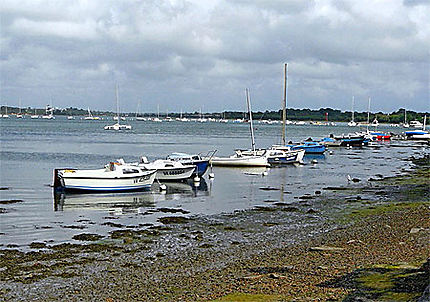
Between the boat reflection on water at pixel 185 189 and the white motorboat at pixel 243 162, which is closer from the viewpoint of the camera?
the boat reflection on water at pixel 185 189

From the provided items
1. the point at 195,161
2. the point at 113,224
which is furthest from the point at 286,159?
the point at 113,224

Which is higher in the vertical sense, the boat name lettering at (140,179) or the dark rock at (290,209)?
the boat name lettering at (140,179)

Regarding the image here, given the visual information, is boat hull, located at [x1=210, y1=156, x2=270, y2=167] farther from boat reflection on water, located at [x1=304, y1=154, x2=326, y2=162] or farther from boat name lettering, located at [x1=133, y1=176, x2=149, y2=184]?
boat name lettering, located at [x1=133, y1=176, x2=149, y2=184]

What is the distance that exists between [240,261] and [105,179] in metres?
20.7

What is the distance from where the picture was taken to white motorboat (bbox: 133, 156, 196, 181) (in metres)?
42.7

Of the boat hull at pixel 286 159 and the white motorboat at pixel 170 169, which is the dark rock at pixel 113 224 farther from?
the boat hull at pixel 286 159

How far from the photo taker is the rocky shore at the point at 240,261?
12578 mm

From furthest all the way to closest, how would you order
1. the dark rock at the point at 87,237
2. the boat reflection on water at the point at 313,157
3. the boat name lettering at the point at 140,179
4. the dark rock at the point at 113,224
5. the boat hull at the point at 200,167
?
the boat reflection on water at the point at 313,157 → the boat hull at the point at 200,167 → the boat name lettering at the point at 140,179 → the dark rock at the point at 113,224 → the dark rock at the point at 87,237

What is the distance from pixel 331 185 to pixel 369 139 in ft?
212

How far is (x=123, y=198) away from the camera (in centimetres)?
3494

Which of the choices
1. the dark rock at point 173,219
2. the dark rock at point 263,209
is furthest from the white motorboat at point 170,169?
the dark rock at point 173,219

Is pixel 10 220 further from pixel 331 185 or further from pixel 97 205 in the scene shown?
pixel 331 185

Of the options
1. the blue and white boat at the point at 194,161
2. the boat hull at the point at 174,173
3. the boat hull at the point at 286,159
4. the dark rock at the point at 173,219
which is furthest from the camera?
the boat hull at the point at 286,159

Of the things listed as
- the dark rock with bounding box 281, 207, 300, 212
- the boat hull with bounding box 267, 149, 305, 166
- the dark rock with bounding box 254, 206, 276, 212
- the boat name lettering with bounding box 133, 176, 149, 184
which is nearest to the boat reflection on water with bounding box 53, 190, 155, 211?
the boat name lettering with bounding box 133, 176, 149, 184
